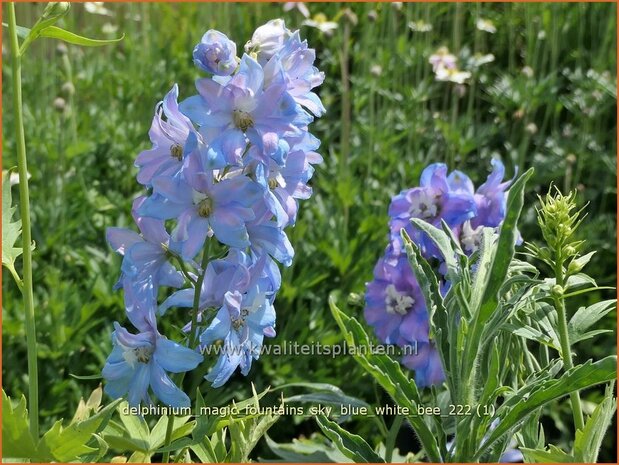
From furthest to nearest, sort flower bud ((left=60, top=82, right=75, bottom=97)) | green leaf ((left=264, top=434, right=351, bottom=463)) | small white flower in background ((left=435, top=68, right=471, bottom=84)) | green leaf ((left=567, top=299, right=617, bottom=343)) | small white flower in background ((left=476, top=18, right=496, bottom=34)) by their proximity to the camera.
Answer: small white flower in background ((left=476, top=18, right=496, bottom=34)) < small white flower in background ((left=435, top=68, right=471, bottom=84)) < flower bud ((left=60, top=82, right=75, bottom=97)) < green leaf ((left=264, top=434, right=351, bottom=463)) < green leaf ((left=567, top=299, right=617, bottom=343))

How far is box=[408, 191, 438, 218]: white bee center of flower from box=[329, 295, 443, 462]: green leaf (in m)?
0.31

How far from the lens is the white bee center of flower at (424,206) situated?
1.32m

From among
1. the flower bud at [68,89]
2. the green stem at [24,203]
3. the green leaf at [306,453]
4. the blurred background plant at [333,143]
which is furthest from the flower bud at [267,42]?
the flower bud at [68,89]

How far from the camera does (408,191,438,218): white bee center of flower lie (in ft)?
4.33

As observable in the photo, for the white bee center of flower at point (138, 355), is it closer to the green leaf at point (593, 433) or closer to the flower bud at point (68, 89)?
the green leaf at point (593, 433)

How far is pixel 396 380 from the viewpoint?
3.45 ft

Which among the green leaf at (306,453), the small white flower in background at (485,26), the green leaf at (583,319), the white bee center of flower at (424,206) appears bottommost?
the green leaf at (306,453)

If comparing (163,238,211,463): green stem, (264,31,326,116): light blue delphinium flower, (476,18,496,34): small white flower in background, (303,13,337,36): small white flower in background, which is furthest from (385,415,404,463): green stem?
(476,18,496,34): small white flower in background

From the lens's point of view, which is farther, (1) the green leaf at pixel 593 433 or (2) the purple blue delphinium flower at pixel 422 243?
(2) the purple blue delphinium flower at pixel 422 243

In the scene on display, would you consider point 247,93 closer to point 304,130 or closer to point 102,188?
point 304,130

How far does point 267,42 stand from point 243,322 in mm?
303

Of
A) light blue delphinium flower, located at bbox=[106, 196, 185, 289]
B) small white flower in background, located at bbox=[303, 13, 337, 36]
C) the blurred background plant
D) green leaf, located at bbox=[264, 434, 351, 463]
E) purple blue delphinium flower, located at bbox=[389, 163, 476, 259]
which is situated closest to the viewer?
light blue delphinium flower, located at bbox=[106, 196, 185, 289]

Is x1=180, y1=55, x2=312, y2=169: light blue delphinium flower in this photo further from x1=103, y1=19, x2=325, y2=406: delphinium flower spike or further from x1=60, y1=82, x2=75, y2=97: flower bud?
x1=60, y1=82, x2=75, y2=97: flower bud

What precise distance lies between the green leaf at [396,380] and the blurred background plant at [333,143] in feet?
1.86
